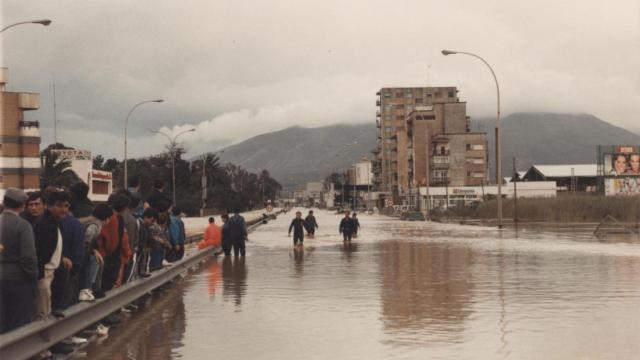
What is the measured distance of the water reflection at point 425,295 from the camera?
11.0 meters

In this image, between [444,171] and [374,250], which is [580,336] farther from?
[444,171]

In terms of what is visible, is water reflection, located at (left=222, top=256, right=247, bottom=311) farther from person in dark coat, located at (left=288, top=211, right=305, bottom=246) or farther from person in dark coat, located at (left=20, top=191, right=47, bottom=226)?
person in dark coat, located at (left=288, top=211, right=305, bottom=246)

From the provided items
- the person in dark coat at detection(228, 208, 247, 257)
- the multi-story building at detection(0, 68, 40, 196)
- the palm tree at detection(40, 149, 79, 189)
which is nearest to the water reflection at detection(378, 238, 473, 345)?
the person in dark coat at detection(228, 208, 247, 257)

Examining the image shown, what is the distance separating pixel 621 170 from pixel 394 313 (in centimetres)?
8326

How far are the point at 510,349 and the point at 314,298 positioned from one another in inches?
231

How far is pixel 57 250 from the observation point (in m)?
9.26

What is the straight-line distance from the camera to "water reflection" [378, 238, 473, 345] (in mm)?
10950

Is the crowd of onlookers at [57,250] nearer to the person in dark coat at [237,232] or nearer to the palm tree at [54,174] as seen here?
the person in dark coat at [237,232]

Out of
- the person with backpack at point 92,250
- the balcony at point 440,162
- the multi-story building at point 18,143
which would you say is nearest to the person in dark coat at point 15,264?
the person with backpack at point 92,250

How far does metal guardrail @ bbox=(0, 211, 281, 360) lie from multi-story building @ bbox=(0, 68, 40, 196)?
7715 cm

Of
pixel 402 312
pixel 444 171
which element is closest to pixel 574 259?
pixel 402 312

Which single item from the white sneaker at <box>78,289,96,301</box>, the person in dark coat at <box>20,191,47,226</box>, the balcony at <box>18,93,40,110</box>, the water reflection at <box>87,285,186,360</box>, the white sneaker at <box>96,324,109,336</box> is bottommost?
the water reflection at <box>87,285,186,360</box>

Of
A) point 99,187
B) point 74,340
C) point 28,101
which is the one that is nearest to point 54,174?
point 28,101

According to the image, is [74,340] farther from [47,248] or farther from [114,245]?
[114,245]
